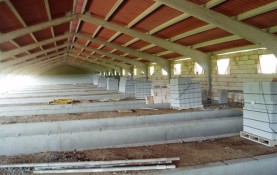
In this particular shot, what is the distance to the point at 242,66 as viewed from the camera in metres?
12.8

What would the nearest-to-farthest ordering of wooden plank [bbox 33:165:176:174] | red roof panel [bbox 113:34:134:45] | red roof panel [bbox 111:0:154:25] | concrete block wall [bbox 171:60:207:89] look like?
wooden plank [bbox 33:165:176:174]
red roof panel [bbox 111:0:154:25]
concrete block wall [bbox 171:60:207:89]
red roof panel [bbox 113:34:134:45]

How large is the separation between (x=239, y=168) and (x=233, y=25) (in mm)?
5666

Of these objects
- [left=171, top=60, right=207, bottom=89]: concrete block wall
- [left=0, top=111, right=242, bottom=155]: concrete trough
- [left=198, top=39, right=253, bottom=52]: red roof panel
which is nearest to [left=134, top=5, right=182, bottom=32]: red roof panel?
[left=198, top=39, right=253, bottom=52]: red roof panel

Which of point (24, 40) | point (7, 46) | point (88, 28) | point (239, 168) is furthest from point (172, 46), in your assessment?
point (7, 46)

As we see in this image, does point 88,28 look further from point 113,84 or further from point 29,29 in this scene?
point 113,84

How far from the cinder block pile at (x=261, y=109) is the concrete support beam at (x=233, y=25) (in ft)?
8.11

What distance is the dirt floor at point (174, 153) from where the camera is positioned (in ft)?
20.1

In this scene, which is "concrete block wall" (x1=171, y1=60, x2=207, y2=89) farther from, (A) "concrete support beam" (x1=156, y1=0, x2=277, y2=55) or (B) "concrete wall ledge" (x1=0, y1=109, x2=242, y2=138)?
(A) "concrete support beam" (x1=156, y1=0, x2=277, y2=55)

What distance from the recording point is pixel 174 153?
21.2 ft

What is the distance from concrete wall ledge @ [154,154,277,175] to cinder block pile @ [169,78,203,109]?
6815 millimetres

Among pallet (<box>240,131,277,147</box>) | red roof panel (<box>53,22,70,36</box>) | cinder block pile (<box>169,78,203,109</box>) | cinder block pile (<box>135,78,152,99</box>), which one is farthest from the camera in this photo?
cinder block pile (<box>135,78,152,99</box>)

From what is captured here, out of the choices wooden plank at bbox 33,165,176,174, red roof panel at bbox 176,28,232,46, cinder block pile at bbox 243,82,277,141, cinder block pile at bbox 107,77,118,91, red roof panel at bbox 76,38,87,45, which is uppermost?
red roof panel at bbox 76,38,87,45

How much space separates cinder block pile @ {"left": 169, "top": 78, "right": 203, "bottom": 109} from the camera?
40.1 ft

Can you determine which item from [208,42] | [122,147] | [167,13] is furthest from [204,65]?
[122,147]
